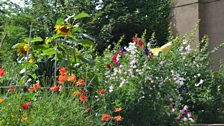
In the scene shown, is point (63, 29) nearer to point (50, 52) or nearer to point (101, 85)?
point (50, 52)

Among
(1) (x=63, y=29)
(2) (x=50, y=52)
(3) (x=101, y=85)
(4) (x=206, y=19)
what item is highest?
(4) (x=206, y=19)

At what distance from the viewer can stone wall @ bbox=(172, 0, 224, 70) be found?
11.8 m

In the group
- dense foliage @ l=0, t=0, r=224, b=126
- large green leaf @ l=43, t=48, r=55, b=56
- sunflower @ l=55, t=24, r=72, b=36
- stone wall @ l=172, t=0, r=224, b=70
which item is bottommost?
dense foliage @ l=0, t=0, r=224, b=126

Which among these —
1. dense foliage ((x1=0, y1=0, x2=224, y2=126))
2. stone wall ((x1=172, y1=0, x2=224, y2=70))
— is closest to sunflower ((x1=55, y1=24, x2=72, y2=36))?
dense foliage ((x1=0, y1=0, x2=224, y2=126))

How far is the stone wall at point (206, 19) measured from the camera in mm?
11766

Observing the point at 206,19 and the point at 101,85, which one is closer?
the point at 101,85

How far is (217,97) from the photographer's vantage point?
673cm

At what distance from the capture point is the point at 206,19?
12.1m

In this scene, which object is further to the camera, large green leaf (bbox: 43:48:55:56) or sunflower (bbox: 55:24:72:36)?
large green leaf (bbox: 43:48:55:56)

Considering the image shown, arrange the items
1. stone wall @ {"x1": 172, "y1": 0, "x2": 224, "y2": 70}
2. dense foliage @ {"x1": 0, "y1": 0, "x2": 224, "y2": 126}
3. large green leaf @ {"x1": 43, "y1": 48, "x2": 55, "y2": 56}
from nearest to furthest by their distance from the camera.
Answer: dense foliage @ {"x1": 0, "y1": 0, "x2": 224, "y2": 126} < large green leaf @ {"x1": 43, "y1": 48, "x2": 55, "y2": 56} < stone wall @ {"x1": 172, "y1": 0, "x2": 224, "y2": 70}

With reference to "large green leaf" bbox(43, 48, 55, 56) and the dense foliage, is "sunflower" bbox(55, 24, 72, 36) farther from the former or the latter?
"large green leaf" bbox(43, 48, 55, 56)

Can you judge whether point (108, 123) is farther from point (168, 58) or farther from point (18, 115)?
point (168, 58)

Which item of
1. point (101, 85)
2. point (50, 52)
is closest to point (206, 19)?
point (101, 85)

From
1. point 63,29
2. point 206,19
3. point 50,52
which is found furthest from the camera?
point 206,19
